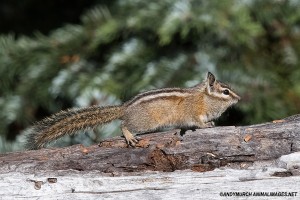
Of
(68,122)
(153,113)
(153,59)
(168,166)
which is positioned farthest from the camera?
(153,59)

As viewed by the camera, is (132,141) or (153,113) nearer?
(132,141)

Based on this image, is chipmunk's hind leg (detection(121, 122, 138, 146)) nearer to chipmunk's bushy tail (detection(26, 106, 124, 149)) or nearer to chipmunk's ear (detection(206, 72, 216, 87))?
chipmunk's bushy tail (detection(26, 106, 124, 149))

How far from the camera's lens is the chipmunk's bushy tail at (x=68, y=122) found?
3.06 m

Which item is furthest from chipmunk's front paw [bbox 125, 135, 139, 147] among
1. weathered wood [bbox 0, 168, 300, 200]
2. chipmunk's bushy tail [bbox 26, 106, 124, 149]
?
chipmunk's bushy tail [bbox 26, 106, 124, 149]

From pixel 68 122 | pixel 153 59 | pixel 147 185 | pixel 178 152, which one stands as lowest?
pixel 147 185

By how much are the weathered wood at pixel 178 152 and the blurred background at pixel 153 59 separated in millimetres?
912

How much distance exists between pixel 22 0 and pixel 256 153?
11.3 feet

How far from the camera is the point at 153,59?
12.9 feet

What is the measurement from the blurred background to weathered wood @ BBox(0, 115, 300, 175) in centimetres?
91

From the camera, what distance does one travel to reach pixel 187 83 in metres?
3.76

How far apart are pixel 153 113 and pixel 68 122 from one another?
52 cm

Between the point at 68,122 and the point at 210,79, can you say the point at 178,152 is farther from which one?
the point at 210,79

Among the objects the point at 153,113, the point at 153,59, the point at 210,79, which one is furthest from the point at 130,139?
the point at 153,59

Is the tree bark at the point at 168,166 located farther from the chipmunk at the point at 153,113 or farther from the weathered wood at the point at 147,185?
the chipmunk at the point at 153,113
